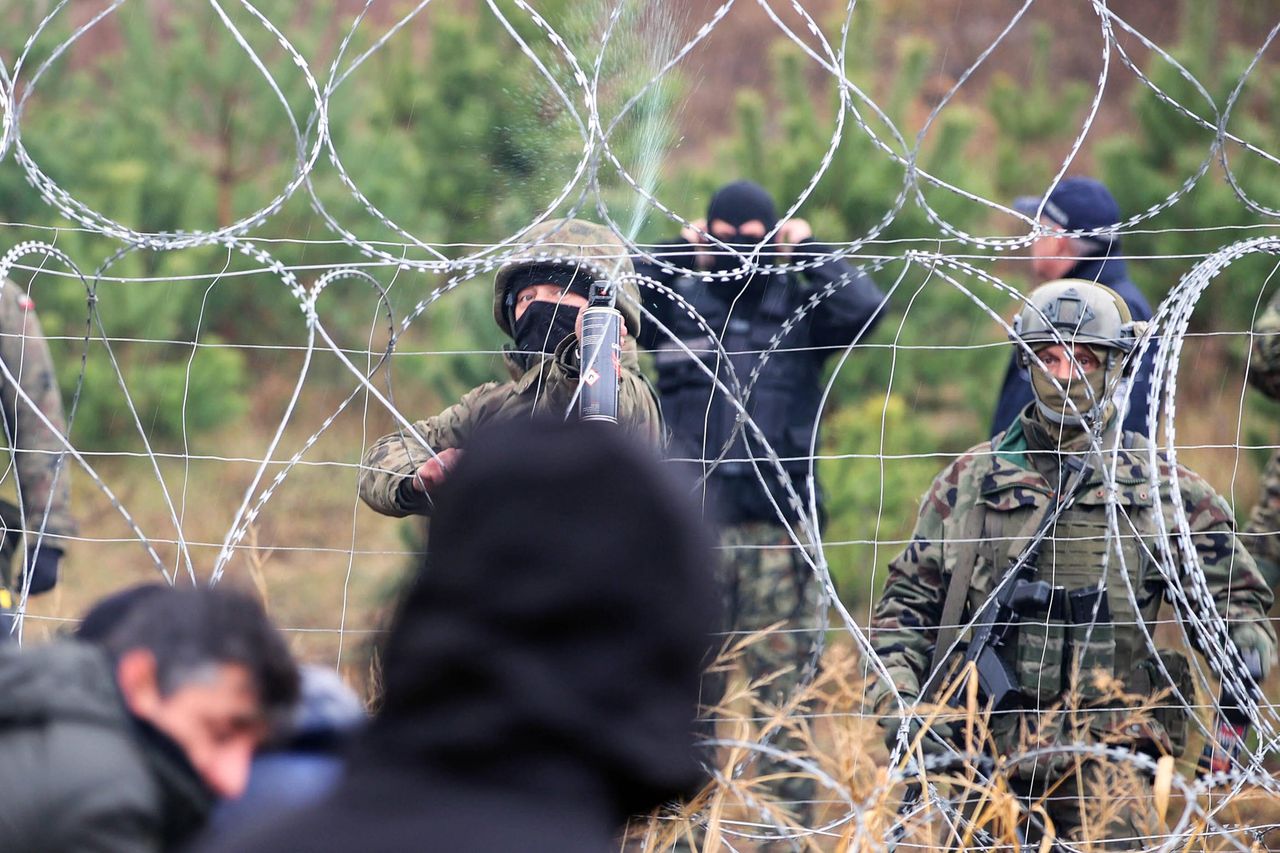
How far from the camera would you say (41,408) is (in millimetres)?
4223

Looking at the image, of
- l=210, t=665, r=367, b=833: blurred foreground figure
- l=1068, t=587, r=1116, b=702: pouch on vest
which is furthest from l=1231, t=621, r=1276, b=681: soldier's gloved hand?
l=210, t=665, r=367, b=833: blurred foreground figure

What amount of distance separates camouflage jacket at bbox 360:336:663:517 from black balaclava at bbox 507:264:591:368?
63mm

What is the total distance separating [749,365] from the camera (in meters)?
4.48

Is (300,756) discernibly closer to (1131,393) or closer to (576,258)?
(576,258)

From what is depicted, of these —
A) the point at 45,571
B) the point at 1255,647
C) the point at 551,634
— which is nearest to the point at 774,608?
the point at 1255,647

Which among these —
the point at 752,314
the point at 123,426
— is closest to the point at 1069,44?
the point at 123,426

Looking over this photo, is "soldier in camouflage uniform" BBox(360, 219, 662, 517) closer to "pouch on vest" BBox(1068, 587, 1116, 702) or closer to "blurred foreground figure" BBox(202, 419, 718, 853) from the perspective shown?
"pouch on vest" BBox(1068, 587, 1116, 702)

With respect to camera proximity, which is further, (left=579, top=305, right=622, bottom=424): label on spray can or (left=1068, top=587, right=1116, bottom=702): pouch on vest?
(left=1068, top=587, right=1116, bottom=702): pouch on vest

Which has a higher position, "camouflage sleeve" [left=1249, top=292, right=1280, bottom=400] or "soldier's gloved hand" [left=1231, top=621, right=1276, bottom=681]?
"camouflage sleeve" [left=1249, top=292, right=1280, bottom=400]

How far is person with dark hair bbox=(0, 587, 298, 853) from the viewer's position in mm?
1462

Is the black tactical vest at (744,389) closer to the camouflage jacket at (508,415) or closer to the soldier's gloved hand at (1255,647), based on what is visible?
the camouflage jacket at (508,415)

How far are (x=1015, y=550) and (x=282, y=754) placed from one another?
2.39 m

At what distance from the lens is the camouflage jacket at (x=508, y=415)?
11.7 ft

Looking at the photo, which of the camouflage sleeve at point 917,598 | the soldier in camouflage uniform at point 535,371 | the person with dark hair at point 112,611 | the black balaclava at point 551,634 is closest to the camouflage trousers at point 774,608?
the camouflage sleeve at point 917,598
